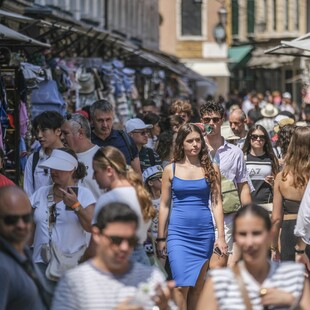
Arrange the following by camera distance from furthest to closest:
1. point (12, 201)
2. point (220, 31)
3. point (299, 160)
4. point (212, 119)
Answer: point (220, 31) → point (212, 119) → point (299, 160) → point (12, 201)

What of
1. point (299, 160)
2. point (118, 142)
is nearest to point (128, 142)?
point (118, 142)

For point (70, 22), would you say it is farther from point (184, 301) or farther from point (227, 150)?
point (184, 301)

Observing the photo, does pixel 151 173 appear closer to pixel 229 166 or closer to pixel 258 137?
pixel 229 166

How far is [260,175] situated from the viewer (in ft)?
42.7

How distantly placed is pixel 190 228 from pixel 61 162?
6.56 feet

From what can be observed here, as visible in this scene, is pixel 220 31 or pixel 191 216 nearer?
pixel 191 216

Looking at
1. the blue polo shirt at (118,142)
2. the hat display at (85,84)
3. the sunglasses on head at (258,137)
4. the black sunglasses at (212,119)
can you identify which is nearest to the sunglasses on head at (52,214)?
the blue polo shirt at (118,142)

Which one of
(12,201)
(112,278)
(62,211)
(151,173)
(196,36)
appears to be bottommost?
(112,278)

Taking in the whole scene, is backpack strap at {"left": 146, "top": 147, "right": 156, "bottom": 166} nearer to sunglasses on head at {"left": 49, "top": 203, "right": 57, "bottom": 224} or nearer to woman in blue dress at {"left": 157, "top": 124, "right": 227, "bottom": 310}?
woman in blue dress at {"left": 157, "top": 124, "right": 227, "bottom": 310}

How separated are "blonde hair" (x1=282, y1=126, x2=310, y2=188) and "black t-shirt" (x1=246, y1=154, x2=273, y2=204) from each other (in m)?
2.48

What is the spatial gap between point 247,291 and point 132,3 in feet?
119

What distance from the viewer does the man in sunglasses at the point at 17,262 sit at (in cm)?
645

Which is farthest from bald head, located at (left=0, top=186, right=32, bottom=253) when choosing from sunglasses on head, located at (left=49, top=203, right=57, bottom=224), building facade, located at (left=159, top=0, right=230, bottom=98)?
building facade, located at (left=159, top=0, right=230, bottom=98)

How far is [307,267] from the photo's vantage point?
9422 mm
